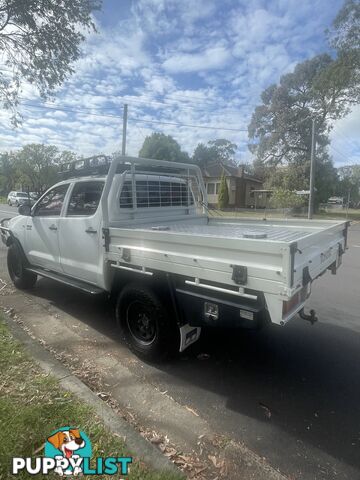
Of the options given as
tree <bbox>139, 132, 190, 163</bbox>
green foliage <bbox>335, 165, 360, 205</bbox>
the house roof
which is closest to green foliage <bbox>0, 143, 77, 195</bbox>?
tree <bbox>139, 132, 190, 163</bbox>

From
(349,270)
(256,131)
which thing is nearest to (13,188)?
(256,131)

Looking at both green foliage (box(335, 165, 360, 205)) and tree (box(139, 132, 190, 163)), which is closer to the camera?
tree (box(139, 132, 190, 163))

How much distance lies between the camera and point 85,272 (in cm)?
418

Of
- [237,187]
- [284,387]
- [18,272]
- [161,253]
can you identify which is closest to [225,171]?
[237,187]

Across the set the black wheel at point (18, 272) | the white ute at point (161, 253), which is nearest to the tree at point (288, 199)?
the white ute at point (161, 253)

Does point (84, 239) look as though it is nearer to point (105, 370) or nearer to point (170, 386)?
point (105, 370)

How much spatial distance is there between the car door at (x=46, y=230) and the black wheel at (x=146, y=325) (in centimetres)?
175

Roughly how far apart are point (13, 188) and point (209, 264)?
86.1 meters

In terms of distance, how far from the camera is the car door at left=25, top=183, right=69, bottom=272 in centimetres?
475

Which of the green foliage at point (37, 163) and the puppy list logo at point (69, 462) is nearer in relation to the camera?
the puppy list logo at point (69, 462)

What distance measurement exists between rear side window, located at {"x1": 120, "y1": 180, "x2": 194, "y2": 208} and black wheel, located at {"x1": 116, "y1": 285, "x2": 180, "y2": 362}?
1.32 m

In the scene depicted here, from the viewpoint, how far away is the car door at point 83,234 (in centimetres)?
393

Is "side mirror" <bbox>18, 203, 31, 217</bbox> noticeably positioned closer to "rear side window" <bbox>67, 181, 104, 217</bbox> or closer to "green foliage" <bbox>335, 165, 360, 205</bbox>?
"rear side window" <bbox>67, 181, 104, 217</bbox>

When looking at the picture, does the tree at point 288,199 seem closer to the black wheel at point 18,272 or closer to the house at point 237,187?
the house at point 237,187
